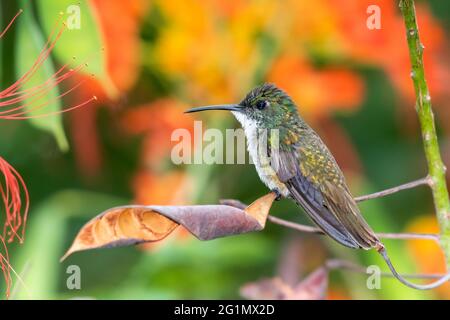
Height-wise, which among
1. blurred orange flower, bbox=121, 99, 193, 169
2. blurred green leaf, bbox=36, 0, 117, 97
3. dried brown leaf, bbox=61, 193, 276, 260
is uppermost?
blurred orange flower, bbox=121, 99, 193, 169

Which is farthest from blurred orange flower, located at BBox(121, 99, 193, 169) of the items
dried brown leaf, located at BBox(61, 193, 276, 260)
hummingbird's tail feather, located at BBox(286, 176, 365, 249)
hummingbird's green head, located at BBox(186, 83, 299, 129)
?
dried brown leaf, located at BBox(61, 193, 276, 260)

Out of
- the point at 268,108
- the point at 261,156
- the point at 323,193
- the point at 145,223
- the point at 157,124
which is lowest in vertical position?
the point at 145,223

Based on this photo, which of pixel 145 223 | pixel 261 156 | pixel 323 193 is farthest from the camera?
pixel 261 156

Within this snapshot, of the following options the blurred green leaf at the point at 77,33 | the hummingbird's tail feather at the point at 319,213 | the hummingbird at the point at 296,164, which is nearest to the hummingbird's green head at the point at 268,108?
the hummingbird at the point at 296,164

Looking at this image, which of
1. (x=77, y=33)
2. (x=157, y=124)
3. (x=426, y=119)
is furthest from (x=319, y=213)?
(x=157, y=124)

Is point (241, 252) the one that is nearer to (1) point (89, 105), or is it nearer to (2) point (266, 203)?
(1) point (89, 105)

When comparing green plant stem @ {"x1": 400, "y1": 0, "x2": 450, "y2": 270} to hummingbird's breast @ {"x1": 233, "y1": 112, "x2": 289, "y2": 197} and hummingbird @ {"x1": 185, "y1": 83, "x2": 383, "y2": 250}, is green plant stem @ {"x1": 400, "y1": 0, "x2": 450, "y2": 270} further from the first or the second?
hummingbird's breast @ {"x1": 233, "y1": 112, "x2": 289, "y2": 197}

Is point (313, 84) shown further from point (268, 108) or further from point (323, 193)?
point (323, 193)

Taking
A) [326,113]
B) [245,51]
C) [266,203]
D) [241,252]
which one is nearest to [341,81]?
[326,113]
